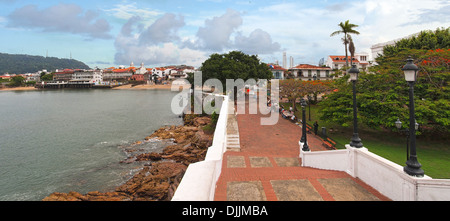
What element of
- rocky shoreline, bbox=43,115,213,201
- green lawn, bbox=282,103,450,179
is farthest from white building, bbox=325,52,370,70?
rocky shoreline, bbox=43,115,213,201

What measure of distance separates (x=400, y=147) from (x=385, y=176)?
1052cm

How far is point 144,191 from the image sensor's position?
500 inches

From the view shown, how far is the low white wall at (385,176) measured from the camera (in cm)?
468

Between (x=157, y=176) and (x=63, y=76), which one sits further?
(x=63, y=76)

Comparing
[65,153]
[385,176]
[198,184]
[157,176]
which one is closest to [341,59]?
[157,176]

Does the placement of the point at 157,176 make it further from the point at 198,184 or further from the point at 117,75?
the point at 117,75

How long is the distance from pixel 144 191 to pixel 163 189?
1.03m

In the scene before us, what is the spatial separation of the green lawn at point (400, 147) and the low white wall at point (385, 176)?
15.8 ft

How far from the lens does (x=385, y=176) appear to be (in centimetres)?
575

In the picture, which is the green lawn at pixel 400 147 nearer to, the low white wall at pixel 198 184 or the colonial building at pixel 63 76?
the low white wall at pixel 198 184

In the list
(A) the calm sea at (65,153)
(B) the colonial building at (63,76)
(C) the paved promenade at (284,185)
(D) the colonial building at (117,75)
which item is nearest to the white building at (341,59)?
(A) the calm sea at (65,153)
